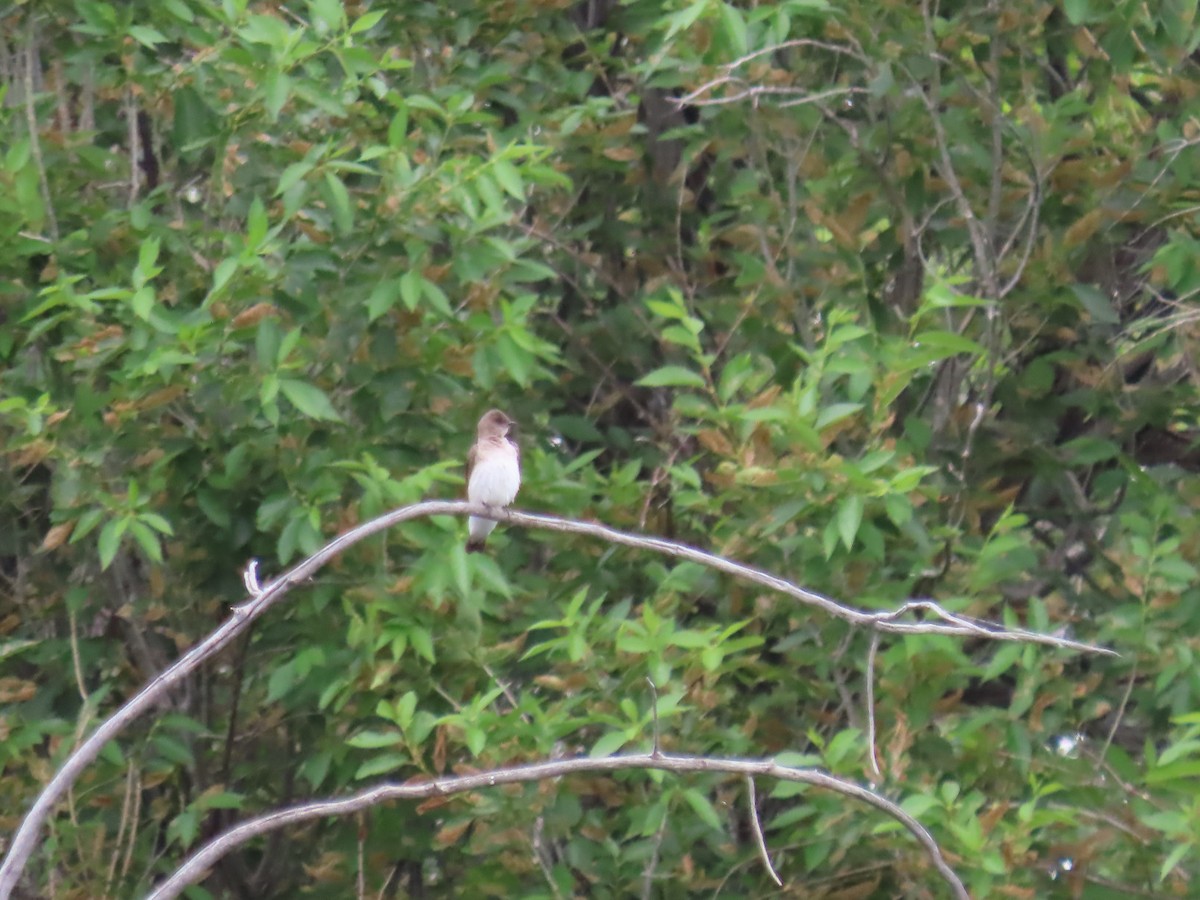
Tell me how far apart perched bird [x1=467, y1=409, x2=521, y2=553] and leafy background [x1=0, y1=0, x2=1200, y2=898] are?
62 mm

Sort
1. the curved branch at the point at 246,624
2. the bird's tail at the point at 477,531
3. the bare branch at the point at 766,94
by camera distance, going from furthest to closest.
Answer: the bird's tail at the point at 477,531, the bare branch at the point at 766,94, the curved branch at the point at 246,624

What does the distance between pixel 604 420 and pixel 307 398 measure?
1.84 metres

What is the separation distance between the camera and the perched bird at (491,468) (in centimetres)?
510

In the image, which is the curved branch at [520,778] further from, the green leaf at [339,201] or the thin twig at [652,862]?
the green leaf at [339,201]

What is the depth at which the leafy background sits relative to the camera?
451 centimetres

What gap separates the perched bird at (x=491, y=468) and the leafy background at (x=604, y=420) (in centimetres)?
6

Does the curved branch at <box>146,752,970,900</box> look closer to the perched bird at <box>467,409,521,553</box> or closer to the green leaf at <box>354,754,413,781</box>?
the green leaf at <box>354,754,413,781</box>

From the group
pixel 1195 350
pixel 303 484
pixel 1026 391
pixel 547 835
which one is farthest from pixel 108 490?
pixel 1195 350

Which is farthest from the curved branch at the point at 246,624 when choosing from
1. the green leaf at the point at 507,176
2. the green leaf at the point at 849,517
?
the green leaf at the point at 507,176

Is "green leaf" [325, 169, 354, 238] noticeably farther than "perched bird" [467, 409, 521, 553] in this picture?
No

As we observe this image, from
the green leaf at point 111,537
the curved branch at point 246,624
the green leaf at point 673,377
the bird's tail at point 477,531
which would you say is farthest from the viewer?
the bird's tail at point 477,531

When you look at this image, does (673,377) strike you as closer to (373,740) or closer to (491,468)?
(491,468)

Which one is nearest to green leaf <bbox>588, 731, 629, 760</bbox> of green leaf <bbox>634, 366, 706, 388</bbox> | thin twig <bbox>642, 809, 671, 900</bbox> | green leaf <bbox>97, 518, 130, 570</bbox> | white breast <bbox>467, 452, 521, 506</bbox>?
thin twig <bbox>642, 809, 671, 900</bbox>

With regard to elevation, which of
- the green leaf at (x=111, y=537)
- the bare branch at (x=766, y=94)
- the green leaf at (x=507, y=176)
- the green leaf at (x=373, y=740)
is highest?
the green leaf at (x=507, y=176)
